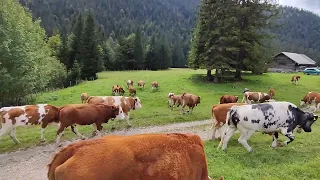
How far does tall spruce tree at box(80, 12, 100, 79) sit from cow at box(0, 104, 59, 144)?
42547mm

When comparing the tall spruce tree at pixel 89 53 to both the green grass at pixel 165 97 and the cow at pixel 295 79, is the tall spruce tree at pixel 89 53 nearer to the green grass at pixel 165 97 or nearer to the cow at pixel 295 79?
the green grass at pixel 165 97

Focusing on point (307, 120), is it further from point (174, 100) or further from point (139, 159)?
point (174, 100)

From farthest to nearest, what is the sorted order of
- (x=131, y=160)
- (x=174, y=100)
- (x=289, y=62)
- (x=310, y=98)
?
1. (x=289, y=62)
2. (x=310, y=98)
3. (x=174, y=100)
4. (x=131, y=160)

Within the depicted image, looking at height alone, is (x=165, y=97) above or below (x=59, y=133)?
below

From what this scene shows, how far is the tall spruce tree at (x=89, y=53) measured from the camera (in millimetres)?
58656

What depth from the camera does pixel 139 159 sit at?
505 cm

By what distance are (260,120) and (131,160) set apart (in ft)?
29.6

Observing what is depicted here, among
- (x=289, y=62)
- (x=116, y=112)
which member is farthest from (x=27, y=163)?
(x=289, y=62)

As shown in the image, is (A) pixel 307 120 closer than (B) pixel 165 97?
Yes

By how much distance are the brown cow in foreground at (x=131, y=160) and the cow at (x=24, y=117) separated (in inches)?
464

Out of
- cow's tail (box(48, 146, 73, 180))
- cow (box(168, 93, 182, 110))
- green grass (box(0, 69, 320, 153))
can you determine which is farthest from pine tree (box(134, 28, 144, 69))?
cow's tail (box(48, 146, 73, 180))

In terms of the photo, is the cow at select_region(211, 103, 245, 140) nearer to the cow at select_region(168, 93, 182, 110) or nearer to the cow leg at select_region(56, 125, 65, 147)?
the cow leg at select_region(56, 125, 65, 147)

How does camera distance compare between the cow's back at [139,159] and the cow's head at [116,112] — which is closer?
the cow's back at [139,159]

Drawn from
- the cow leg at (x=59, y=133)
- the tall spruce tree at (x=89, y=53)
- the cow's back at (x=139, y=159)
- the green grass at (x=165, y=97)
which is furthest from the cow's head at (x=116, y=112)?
the tall spruce tree at (x=89, y=53)
